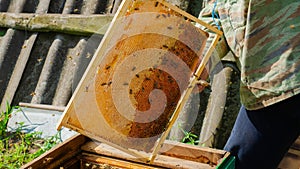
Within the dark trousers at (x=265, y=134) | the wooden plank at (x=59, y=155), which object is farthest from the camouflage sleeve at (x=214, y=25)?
the wooden plank at (x=59, y=155)

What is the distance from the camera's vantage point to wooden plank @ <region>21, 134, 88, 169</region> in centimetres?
201

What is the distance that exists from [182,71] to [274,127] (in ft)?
1.38

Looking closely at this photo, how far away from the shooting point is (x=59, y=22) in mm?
3400

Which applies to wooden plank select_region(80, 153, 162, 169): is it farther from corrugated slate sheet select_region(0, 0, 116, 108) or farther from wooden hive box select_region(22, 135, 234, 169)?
corrugated slate sheet select_region(0, 0, 116, 108)

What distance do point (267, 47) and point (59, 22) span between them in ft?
6.21

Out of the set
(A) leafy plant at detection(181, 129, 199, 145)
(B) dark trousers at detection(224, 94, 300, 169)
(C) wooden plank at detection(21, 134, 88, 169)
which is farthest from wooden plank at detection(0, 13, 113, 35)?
(B) dark trousers at detection(224, 94, 300, 169)

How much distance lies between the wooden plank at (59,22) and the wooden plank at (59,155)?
110 cm

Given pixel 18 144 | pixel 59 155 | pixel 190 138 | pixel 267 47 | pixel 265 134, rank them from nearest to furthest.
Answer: pixel 267 47, pixel 265 134, pixel 59 155, pixel 190 138, pixel 18 144

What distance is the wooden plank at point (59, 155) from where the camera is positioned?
2008mm

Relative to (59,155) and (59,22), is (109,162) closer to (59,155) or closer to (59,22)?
(59,155)

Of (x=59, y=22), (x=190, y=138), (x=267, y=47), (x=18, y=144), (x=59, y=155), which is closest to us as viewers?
(x=267, y=47)

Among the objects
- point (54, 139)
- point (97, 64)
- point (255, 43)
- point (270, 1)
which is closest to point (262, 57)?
point (255, 43)

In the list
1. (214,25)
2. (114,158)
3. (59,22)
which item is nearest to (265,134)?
(214,25)

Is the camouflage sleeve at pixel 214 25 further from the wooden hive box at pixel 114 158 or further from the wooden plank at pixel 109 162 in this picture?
the wooden plank at pixel 109 162
